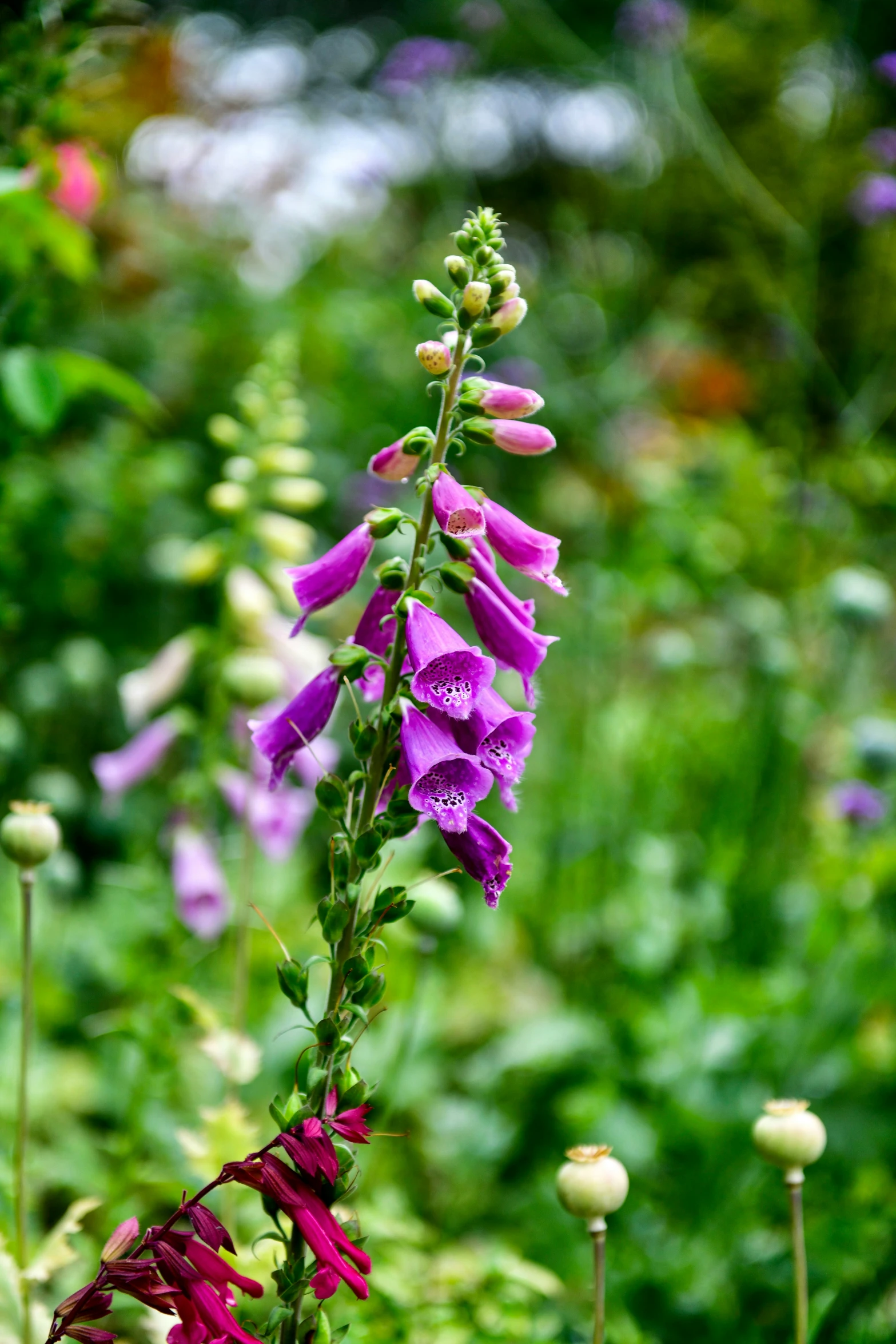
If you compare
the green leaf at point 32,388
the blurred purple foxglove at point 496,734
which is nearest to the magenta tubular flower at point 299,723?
the blurred purple foxglove at point 496,734

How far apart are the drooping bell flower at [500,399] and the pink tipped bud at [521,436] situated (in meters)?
0.04

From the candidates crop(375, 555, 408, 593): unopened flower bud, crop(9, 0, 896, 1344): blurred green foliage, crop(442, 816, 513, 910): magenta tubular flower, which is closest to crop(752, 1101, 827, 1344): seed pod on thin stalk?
crop(9, 0, 896, 1344): blurred green foliage

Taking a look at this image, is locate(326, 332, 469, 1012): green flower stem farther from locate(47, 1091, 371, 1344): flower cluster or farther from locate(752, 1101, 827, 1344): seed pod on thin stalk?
locate(752, 1101, 827, 1344): seed pod on thin stalk

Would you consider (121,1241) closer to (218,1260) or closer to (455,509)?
(218,1260)

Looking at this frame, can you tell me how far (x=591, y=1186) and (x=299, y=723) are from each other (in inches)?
19.9

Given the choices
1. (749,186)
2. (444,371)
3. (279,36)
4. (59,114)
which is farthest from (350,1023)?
(279,36)

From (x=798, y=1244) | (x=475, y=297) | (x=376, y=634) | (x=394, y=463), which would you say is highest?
(x=475, y=297)

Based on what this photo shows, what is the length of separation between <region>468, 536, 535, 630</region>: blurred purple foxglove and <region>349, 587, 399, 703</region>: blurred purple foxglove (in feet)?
0.26

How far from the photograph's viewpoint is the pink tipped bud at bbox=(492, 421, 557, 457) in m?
0.92

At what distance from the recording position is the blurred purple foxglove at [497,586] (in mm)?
920

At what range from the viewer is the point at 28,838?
41.2 inches

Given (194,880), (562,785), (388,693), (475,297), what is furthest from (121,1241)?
(562,785)

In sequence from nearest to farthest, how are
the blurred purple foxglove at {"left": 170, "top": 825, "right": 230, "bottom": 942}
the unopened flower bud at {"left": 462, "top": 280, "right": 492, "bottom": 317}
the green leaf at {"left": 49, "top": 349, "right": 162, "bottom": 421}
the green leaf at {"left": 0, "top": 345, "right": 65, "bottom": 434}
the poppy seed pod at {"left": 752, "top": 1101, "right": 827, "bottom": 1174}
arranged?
the unopened flower bud at {"left": 462, "top": 280, "right": 492, "bottom": 317}, the poppy seed pod at {"left": 752, "top": 1101, "right": 827, "bottom": 1174}, the green leaf at {"left": 0, "top": 345, "right": 65, "bottom": 434}, the green leaf at {"left": 49, "top": 349, "right": 162, "bottom": 421}, the blurred purple foxglove at {"left": 170, "top": 825, "right": 230, "bottom": 942}

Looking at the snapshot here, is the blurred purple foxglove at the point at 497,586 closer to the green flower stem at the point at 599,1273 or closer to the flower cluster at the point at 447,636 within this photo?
the flower cluster at the point at 447,636
